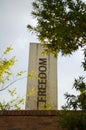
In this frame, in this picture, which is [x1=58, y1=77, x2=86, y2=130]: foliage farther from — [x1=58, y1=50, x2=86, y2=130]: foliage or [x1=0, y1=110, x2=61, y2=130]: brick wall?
[x1=0, y1=110, x2=61, y2=130]: brick wall

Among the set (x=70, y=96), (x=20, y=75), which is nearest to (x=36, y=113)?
(x=70, y=96)

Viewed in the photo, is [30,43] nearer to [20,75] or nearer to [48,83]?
[48,83]

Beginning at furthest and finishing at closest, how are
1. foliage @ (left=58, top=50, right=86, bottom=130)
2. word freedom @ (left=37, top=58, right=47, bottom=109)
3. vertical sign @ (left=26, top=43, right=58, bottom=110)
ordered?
word freedom @ (left=37, top=58, right=47, bottom=109) → vertical sign @ (left=26, top=43, right=58, bottom=110) → foliage @ (left=58, top=50, right=86, bottom=130)

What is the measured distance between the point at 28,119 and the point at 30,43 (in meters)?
13.4

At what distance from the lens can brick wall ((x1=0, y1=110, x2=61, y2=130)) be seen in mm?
6664

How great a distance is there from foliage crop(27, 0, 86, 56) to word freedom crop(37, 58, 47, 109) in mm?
10100

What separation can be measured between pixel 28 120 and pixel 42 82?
11736 millimetres

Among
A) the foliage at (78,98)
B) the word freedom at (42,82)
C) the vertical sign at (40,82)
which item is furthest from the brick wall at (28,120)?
the word freedom at (42,82)

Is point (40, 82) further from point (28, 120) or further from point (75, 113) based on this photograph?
point (75, 113)

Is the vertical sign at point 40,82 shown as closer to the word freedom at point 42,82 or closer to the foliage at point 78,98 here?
the word freedom at point 42,82

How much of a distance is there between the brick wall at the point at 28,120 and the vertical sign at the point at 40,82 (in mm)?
10055

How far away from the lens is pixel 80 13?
6.23 m

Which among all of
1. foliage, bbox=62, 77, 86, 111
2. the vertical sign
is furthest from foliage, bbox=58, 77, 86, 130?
the vertical sign

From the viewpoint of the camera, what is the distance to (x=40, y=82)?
61.0 feet
